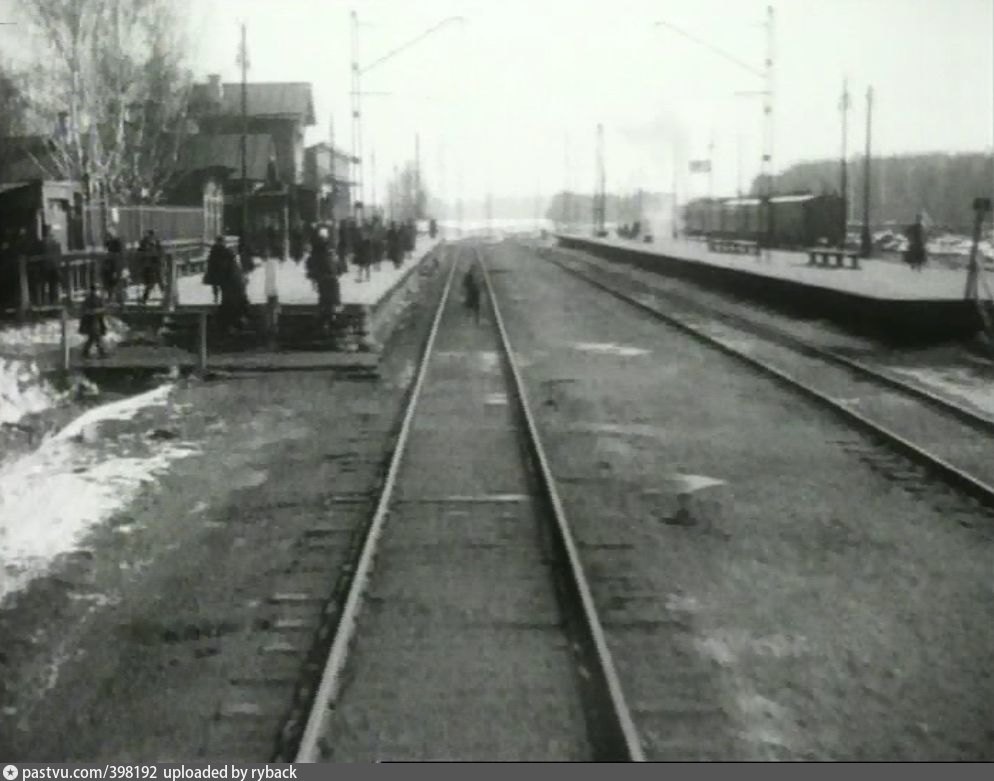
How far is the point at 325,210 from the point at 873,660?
6225 centimetres

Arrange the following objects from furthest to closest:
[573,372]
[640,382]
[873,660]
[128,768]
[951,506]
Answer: [573,372], [640,382], [951,506], [873,660], [128,768]

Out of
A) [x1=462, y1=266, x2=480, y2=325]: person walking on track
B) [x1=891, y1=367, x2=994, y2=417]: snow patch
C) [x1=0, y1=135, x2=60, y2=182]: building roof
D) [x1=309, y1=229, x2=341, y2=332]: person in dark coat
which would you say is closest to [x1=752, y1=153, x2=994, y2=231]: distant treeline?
[x1=462, y1=266, x2=480, y2=325]: person walking on track

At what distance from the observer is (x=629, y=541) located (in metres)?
8.84

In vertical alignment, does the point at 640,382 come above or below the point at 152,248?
below

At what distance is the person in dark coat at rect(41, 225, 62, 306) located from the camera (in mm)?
23141

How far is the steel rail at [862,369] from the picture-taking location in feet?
46.0

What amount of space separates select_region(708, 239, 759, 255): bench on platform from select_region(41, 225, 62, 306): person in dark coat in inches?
1336

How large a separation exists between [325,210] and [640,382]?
5142cm

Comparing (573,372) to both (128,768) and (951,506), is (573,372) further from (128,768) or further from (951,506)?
(128,768)

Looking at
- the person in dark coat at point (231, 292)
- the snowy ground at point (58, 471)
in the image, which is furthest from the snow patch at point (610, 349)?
the snowy ground at point (58, 471)

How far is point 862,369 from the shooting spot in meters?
18.1

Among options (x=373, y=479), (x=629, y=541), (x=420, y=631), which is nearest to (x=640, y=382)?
(x=373, y=479)

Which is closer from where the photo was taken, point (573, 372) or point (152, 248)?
point (573, 372)

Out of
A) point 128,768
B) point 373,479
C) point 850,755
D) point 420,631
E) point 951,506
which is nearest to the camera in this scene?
point 128,768
